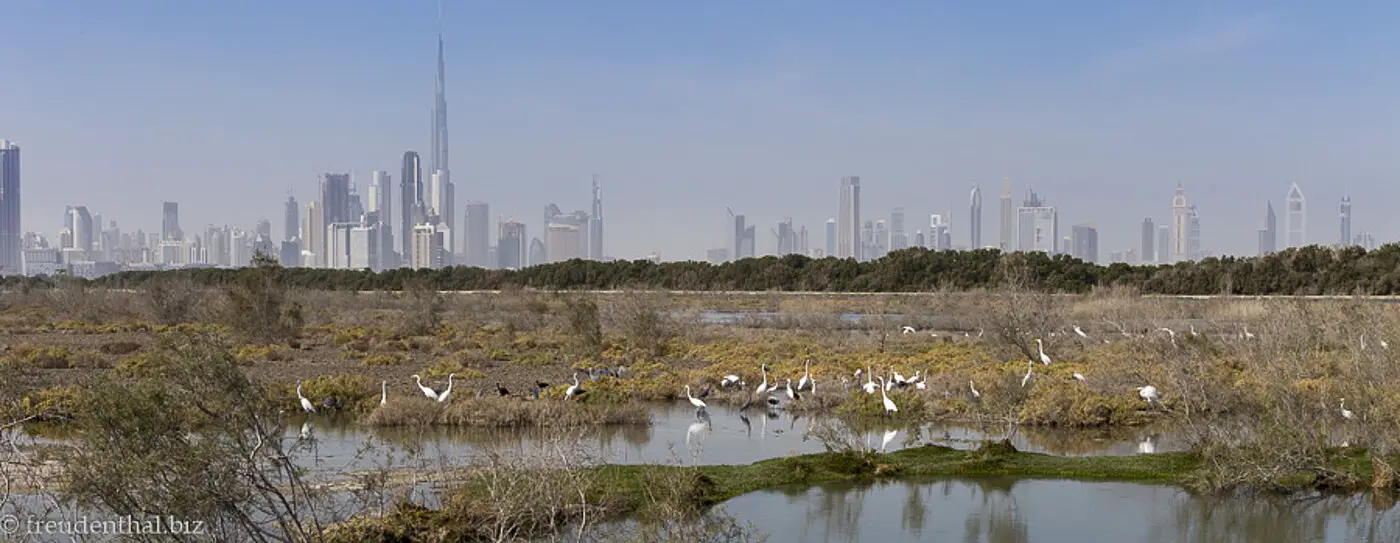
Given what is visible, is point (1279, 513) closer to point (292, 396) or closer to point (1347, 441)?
point (1347, 441)

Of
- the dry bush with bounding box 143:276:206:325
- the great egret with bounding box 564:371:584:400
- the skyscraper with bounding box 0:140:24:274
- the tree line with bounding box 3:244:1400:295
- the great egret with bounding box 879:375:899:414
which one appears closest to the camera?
the great egret with bounding box 879:375:899:414

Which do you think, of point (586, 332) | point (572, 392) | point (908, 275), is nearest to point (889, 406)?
point (572, 392)

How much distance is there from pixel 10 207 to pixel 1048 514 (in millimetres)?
187298

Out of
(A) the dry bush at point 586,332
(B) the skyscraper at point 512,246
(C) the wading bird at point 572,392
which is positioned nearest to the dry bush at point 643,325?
(A) the dry bush at point 586,332

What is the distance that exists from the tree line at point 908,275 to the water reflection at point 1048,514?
3421cm

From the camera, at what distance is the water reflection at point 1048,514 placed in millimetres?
13094

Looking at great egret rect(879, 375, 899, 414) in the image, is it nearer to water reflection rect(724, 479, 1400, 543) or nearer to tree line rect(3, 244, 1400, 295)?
water reflection rect(724, 479, 1400, 543)

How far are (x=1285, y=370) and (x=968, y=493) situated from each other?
17.3ft

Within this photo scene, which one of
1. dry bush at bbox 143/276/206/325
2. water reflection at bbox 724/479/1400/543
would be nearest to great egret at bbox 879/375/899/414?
water reflection at bbox 724/479/1400/543

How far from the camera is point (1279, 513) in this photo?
14.0m

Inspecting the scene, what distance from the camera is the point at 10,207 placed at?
6742 inches

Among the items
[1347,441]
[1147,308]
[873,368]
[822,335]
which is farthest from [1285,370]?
[1147,308]

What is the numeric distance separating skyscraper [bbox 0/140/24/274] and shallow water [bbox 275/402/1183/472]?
6584 inches

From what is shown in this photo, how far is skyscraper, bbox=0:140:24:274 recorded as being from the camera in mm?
165500
